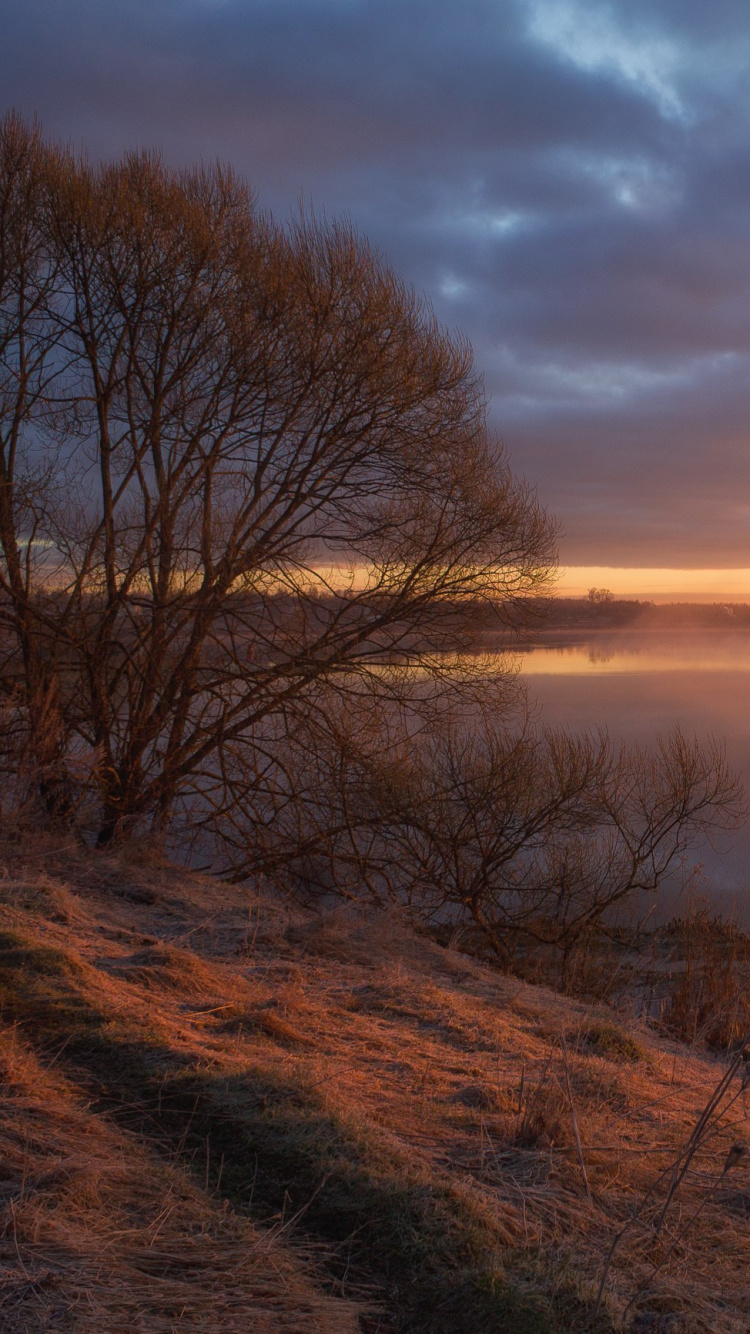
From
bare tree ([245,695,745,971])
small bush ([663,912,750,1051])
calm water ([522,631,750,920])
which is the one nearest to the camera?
small bush ([663,912,750,1051])

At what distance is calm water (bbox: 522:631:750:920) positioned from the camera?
72.3ft

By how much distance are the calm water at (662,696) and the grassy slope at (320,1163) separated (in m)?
11.9

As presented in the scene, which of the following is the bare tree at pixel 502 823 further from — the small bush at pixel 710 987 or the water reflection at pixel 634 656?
the water reflection at pixel 634 656

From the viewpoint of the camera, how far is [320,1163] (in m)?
3.12

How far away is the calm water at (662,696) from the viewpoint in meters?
22.0

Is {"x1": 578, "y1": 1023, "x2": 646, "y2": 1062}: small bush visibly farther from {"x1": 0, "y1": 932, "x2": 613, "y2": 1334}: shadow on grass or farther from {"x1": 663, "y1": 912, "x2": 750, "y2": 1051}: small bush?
{"x1": 0, "y1": 932, "x2": 613, "y2": 1334}: shadow on grass

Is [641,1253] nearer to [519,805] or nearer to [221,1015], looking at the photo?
[221,1015]

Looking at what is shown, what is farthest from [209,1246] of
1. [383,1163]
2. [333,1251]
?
[383,1163]

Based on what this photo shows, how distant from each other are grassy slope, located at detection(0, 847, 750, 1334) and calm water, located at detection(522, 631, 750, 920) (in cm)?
1191

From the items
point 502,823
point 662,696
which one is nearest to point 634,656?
point 662,696

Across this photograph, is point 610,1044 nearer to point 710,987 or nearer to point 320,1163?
point 320,1163

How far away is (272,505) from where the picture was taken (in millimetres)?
12453

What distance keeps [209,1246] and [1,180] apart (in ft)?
39.3

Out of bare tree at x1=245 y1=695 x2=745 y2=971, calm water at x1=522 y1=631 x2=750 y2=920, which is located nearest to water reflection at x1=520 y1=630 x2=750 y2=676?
calm water at x1=522 y1=631 x2=750 y2=920
